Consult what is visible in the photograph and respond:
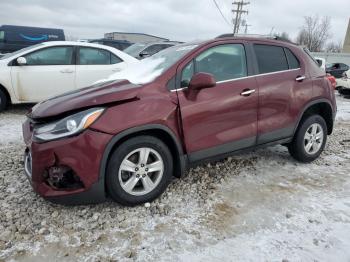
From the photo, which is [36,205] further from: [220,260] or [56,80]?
[56,80]

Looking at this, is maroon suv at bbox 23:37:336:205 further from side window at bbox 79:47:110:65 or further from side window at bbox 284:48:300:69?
side window at bbox 79:47:110:65

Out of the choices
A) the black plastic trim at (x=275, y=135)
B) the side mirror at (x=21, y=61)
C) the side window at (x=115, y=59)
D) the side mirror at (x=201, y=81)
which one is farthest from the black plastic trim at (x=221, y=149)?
the side mirror at (x=21, y=61)

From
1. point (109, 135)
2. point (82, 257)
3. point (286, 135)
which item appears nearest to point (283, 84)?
point (286, 135)

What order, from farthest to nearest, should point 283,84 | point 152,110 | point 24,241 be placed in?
point 283,84 < point 152,110 < point 24,241

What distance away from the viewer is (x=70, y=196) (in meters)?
3.05

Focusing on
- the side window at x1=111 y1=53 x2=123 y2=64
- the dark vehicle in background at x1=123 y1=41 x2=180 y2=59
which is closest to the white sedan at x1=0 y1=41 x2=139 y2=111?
the side window at x1=111 y1=53 x2=123 y2=64

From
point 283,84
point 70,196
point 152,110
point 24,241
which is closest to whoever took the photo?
point 24,241

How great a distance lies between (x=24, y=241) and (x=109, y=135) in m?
1.10

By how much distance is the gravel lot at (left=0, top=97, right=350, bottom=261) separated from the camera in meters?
2.77

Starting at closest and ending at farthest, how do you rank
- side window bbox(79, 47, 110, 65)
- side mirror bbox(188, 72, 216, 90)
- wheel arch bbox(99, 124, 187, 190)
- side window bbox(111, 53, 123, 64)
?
1. wheel arch bbox(99, 124, 187, 190)
2. side mirror bbox(188, 72, 216, 90)
3. side window bbox(79, 47, 110, 65)
4. side window bbox(111, 53, 123, 64)

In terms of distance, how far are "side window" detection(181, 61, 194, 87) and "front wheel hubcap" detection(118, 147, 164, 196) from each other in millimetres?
780

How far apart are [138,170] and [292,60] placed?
2.56 m

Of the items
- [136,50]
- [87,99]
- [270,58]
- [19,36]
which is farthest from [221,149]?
[19,36]

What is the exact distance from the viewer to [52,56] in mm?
7180
